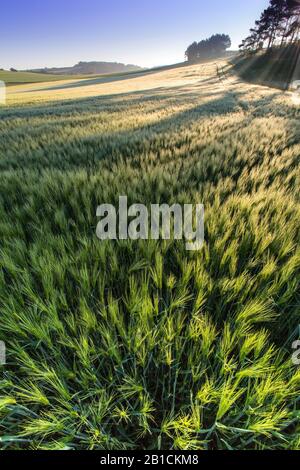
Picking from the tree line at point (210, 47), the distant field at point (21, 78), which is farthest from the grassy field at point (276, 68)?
the tree line at point (210, 47)

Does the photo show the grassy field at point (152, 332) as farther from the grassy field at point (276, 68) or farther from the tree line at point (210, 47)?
the tree line at point (210, 47)

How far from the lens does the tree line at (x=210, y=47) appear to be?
115875 mm

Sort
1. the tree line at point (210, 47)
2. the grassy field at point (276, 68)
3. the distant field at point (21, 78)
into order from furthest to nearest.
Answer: the tree line at point (210, 47), the distant field at point (21, 78), the grassy field at point (276, 68)

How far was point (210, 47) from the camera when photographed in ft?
382

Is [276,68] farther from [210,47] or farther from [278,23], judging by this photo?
[210,47]

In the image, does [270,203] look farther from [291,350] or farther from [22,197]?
[22,197]

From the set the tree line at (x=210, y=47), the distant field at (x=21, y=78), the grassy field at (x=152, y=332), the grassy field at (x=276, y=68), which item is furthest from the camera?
the tree line at (x=210, y=47)

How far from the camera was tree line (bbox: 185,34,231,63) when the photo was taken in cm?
11588

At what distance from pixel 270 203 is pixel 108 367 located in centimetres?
134

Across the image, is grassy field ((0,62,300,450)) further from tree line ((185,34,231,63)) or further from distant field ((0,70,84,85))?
tree line ((185,34,231,63))

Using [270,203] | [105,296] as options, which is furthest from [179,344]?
[270,203]

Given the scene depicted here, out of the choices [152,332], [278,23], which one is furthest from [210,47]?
[152,332]

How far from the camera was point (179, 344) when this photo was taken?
0.87 m

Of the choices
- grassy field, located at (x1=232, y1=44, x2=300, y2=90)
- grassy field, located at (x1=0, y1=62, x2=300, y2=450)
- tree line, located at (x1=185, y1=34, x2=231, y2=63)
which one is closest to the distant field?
grassy field, located at (x1=232, y1=44, x2=300, y2=90)
